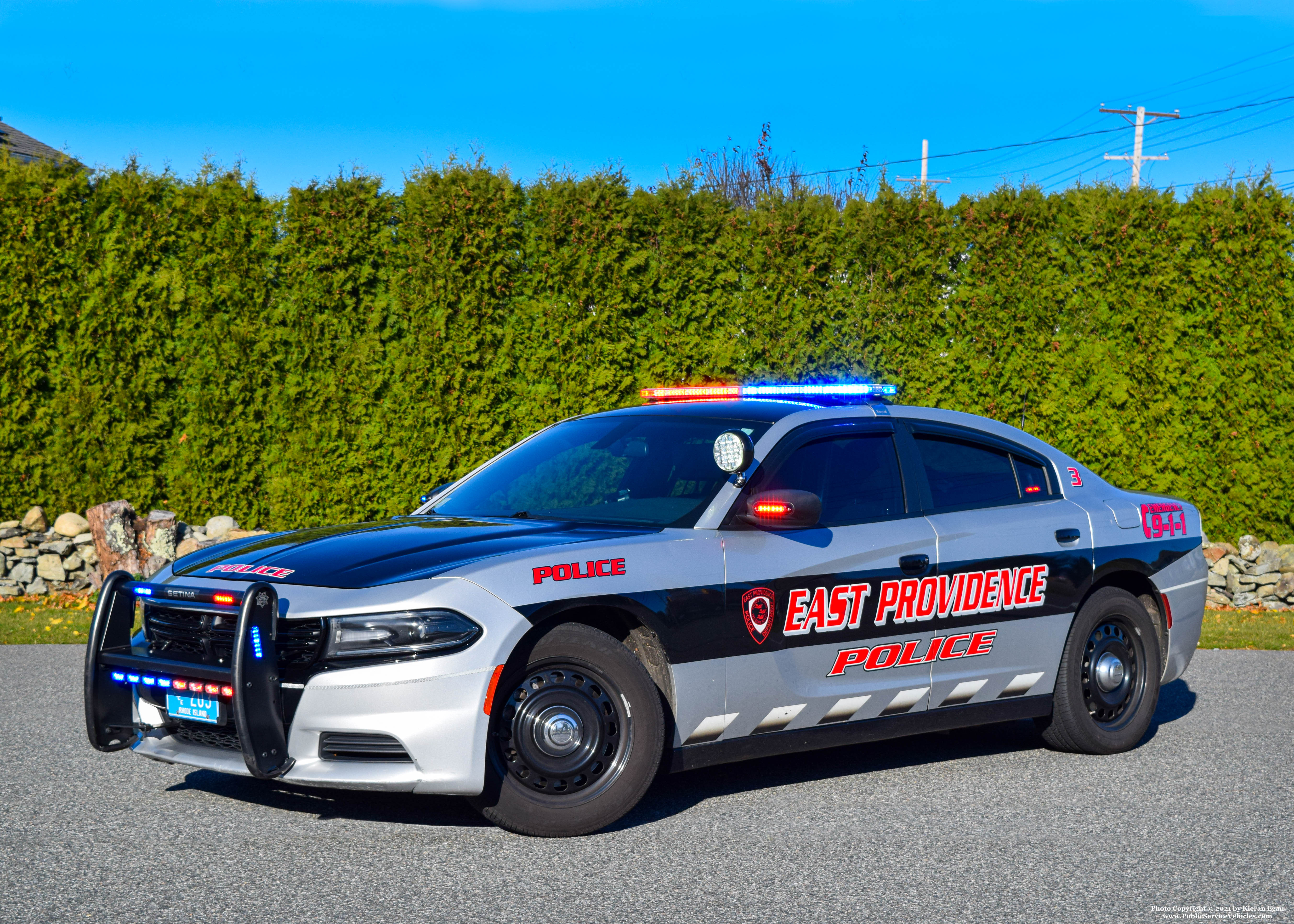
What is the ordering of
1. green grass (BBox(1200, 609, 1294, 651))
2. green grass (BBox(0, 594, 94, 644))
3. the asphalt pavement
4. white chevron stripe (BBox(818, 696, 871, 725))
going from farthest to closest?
green grass (BBox(1200, 609, 1294, 651)), green grass (BBox(0, 594, 94, 644)), white chevron stripe (BBox(818, 696, 871, 725)), the asphalt pavement

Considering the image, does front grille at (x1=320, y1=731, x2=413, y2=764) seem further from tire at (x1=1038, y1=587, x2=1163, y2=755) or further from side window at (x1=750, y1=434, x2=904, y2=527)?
tire at (x1=1038, y1=587, x2=1163, y2=755)

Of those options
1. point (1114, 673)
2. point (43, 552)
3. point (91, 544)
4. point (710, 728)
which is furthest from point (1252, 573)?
point (43, 552)

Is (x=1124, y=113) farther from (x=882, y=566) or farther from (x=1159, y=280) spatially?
(x=882, y=566)

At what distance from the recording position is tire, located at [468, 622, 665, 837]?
4.83 m

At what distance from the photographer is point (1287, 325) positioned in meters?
12.7

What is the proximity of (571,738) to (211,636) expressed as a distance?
4.50ft

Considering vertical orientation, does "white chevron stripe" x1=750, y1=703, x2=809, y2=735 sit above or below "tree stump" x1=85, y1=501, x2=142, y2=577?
below

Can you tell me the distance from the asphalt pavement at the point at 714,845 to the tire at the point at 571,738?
5.4 inches

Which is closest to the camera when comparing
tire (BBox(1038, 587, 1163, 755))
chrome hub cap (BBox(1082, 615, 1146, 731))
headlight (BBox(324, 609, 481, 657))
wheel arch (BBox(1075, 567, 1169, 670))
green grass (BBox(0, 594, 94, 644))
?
headlight (BBox(324, 609, 481, 657))

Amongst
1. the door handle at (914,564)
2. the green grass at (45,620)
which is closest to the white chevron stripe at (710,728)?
the door handle at (914,564)

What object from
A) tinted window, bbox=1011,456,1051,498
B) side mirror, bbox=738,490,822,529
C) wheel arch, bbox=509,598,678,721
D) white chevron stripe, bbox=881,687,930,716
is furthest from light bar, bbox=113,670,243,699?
tinted window, bbox=1011,456,1051,498

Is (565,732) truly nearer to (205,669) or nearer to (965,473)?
(205,669)

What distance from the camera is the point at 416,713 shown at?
463cm

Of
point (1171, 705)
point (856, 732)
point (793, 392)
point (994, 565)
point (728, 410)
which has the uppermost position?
point (793, 392)
